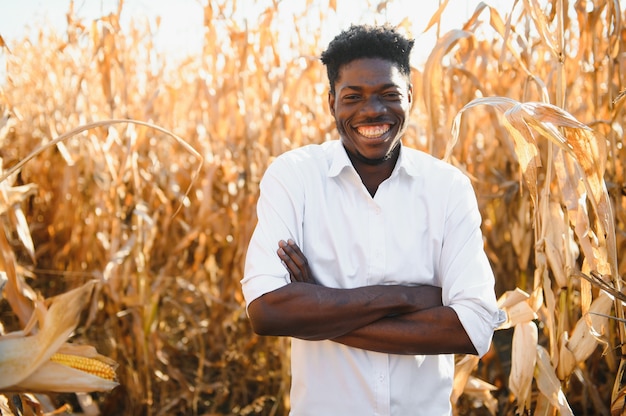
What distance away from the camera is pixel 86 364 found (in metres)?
1.20

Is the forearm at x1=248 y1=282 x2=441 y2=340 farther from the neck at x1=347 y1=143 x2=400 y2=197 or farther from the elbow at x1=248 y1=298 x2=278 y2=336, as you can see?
the neck at x1=347 y1=143 x2=400 y2=197

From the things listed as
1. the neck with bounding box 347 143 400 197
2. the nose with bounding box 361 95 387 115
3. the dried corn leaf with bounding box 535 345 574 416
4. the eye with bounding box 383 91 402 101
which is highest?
the eye with bounding box 383 91 402 101

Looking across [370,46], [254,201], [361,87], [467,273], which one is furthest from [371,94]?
[254,201]

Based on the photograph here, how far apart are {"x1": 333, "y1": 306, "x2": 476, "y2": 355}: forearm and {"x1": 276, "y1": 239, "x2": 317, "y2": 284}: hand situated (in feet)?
0.63

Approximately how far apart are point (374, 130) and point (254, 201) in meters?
1.26

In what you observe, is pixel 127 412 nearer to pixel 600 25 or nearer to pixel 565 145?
pixel 565 145

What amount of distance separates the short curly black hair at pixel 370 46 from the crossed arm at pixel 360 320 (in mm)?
672

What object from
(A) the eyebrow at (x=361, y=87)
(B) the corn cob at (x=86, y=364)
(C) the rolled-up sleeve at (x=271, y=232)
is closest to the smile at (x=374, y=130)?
(A) the eyebrow at (x=361, y=87)

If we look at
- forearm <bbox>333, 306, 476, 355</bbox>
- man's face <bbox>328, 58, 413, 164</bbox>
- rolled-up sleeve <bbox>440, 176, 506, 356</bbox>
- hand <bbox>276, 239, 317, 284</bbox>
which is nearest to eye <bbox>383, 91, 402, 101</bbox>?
man's face <bbox>328, 58, 413, 164</bbox>

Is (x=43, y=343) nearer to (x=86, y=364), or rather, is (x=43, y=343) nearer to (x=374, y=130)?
(x=86, y=364)

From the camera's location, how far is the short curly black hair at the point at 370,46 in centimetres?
172

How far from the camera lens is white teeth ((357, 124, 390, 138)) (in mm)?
1690

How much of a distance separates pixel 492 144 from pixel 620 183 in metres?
1.20

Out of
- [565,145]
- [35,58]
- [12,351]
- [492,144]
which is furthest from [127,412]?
[35,58]
